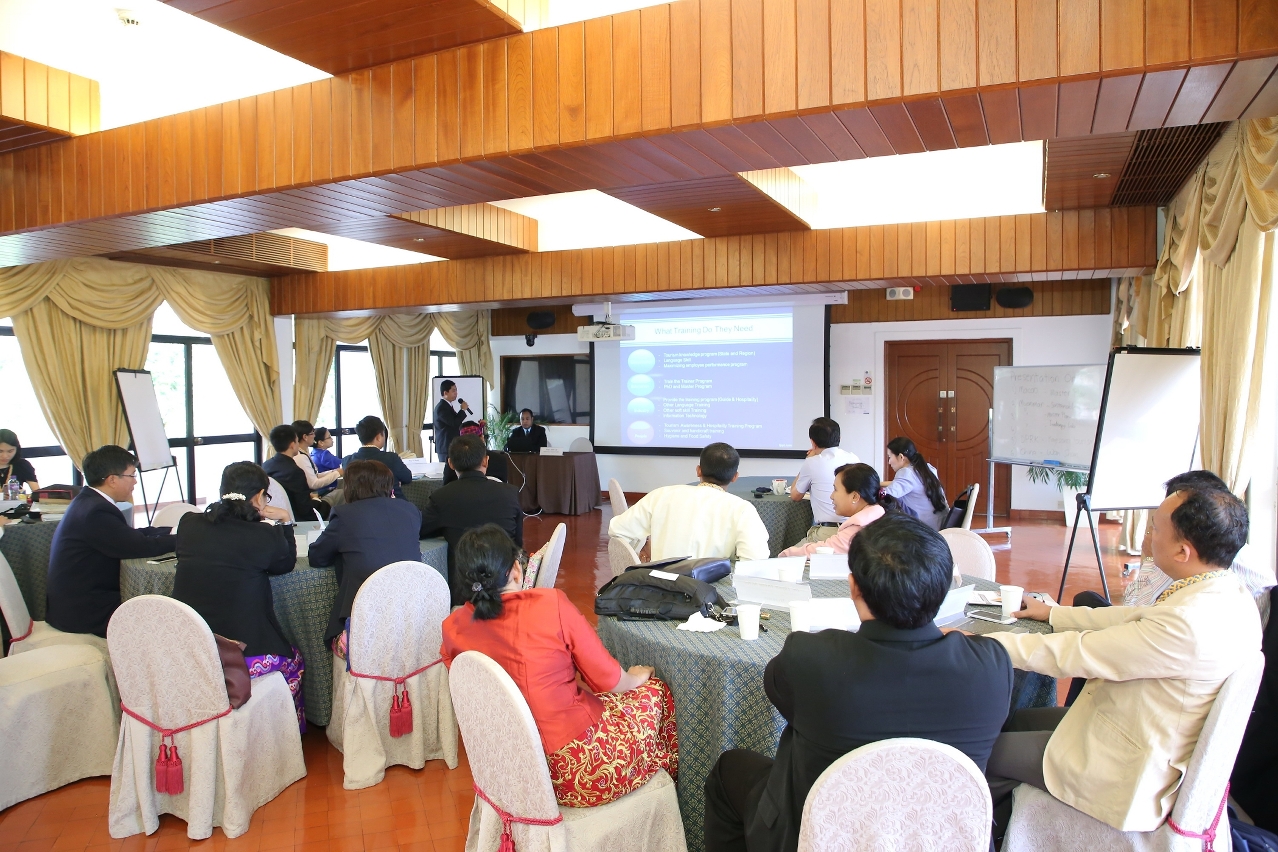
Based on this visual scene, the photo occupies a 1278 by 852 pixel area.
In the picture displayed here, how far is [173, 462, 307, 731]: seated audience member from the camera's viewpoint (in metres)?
3.12

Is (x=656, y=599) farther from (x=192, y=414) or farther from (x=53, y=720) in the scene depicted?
(x=192, y=414)

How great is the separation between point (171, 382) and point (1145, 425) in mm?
8759

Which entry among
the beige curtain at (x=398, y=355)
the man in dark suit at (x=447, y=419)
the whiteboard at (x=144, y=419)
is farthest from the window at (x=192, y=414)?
the man in dark suit at (x=447, y=419)

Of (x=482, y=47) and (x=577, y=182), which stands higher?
(x=482, y=47)

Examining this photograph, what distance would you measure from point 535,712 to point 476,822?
55cm

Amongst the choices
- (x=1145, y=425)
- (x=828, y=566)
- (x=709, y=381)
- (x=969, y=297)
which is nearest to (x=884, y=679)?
(x=828, y=566)

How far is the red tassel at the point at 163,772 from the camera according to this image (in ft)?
9.47

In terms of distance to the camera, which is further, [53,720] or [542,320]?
[542,320]

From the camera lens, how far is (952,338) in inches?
381

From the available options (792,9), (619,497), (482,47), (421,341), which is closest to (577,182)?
(482,47)

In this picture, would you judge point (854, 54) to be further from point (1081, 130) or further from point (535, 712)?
point (535, 712)

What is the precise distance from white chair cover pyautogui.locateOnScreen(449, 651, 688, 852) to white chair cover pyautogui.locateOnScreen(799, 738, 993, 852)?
758 millimetres

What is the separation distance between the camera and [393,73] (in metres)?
3.52

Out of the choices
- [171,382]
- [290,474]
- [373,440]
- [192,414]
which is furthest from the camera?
[192,414]
